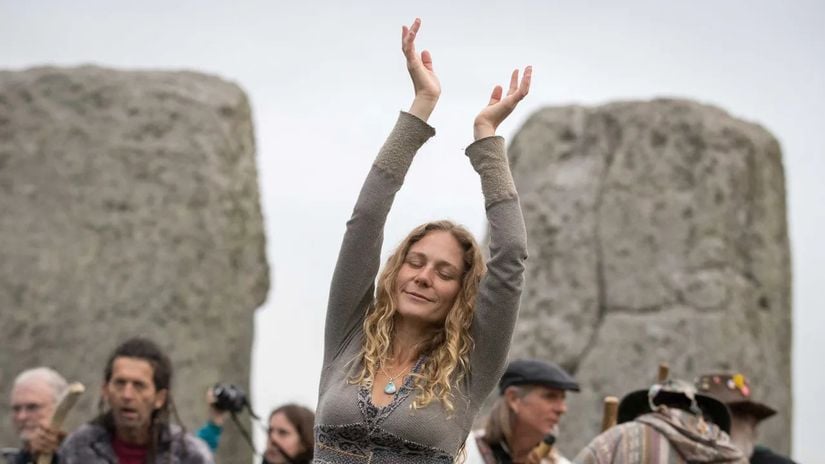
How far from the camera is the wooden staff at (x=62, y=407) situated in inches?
273

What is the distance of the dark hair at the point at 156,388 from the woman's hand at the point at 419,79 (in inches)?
104

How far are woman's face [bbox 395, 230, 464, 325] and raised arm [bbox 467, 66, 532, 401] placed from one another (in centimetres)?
11

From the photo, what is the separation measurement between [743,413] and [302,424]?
1.88 m

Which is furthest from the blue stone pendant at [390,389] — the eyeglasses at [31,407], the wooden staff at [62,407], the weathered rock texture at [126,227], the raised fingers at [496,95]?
the weathered rock texture at [126,227]

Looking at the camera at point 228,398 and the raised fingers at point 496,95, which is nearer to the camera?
the raised fingers at point 496,95

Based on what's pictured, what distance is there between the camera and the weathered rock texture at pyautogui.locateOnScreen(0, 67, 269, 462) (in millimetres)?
11922

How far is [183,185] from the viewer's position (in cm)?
1224

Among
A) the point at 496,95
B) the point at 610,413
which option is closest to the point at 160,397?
the point at 610,413

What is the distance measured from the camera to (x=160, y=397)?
6930 mm

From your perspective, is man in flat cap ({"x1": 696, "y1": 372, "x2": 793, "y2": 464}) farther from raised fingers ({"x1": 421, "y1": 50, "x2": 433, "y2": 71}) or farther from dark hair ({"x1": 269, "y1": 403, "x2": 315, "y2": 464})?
raised fingers ({"x1": 421, "y1": 50, "x2": 433, "y2": 71})

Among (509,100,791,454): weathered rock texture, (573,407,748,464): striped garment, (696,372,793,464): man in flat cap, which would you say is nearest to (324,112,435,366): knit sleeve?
(573,407,748,464): striped garment

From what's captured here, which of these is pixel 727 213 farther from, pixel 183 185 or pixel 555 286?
pixel 183 185

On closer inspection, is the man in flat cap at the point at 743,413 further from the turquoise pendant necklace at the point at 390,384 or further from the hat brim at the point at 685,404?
the turquoise pendant necklace at the point at 390,384

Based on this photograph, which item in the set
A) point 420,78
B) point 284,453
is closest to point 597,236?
point 284,453
